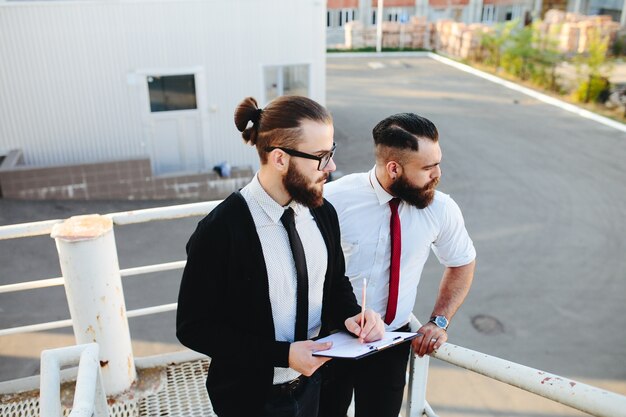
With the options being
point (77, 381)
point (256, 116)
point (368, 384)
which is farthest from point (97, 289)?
point (256, 116)

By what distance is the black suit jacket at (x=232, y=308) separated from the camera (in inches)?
73.7

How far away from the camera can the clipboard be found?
6.21ft

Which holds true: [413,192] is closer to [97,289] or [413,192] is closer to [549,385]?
[549,385]

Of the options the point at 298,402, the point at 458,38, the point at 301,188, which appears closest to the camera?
the point at 301,188

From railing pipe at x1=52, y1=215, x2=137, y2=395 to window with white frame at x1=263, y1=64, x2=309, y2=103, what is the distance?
813 centimetres

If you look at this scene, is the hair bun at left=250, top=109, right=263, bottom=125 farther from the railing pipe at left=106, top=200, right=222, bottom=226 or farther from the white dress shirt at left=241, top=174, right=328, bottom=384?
the railing pipe at left=106, top=200, right=222, bottom=226

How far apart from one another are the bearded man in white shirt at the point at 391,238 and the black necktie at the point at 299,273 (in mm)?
433

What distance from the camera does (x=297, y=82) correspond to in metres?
11.2

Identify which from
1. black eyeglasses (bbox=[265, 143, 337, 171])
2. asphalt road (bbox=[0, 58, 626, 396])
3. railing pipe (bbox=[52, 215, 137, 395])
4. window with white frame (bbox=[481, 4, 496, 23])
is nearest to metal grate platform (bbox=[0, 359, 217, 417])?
railing pipe (bbox=[52, 215, 137, 395])

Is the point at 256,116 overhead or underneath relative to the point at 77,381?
overhead

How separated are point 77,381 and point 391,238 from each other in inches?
53.1

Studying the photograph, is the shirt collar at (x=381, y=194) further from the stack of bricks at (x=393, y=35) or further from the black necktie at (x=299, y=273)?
the stack of bricks at (x=393, y=35)

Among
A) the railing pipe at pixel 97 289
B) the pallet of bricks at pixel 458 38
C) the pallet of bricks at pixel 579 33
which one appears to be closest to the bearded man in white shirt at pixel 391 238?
the railing pipe at pixel 97 289

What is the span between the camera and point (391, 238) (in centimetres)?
248
